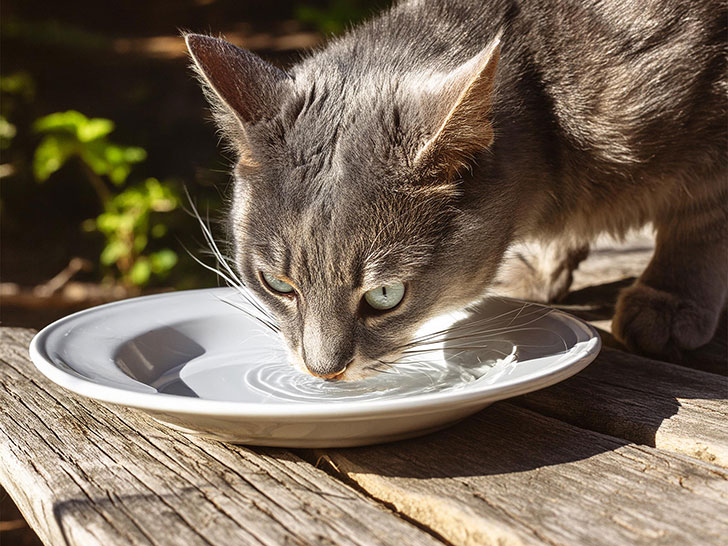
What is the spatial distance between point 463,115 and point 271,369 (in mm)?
536

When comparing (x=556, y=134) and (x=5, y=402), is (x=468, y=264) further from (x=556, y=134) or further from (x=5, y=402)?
(x=5, y=402)

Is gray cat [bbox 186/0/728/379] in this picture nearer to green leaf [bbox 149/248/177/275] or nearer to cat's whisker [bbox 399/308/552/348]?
cat's whisker [bbox 399/308/552/348]

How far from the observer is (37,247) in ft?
15.0

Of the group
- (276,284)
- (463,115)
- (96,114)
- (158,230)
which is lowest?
(276,284)

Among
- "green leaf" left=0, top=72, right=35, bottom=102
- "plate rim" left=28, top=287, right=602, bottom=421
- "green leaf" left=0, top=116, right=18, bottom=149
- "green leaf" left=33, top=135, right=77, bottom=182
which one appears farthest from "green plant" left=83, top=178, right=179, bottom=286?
"plate rim" left=28, top=287, right=602, bottom=421

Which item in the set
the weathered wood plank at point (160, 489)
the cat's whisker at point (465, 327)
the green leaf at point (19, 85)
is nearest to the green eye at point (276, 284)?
the cat's whisker at point (465, 327)

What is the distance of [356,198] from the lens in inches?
47.7

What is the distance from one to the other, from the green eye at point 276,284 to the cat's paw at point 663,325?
2.45 feet

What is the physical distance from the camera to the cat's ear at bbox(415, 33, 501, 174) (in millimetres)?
1115

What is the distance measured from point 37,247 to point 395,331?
151 inches

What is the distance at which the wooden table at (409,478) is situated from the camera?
0.79m

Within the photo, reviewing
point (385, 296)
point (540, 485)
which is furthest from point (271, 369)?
point (540, 485)

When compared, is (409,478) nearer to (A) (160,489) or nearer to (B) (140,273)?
(A) (160,489)

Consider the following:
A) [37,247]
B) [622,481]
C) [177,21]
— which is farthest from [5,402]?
[177,21]
